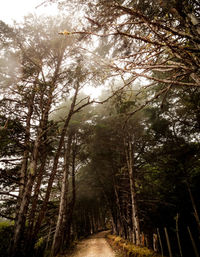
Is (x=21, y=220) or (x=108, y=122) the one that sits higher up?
(x=108, y=122)

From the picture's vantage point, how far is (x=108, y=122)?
11211 millimetres

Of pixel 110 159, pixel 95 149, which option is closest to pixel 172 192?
pixel 110 159

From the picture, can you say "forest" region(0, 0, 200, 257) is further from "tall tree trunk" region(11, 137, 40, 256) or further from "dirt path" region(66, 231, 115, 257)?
"dirt path" region(66, 231, 115, 257)

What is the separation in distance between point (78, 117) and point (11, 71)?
5.59m

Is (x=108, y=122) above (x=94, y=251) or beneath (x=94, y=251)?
above

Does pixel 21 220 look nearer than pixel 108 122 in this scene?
Yes

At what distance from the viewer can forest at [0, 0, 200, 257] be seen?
214 centimetres

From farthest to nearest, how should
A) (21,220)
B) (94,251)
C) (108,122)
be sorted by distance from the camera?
(108,122)
(94,251)
(21,220)

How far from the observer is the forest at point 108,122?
2.14 meters

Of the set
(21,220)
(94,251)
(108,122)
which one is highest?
(108,122)

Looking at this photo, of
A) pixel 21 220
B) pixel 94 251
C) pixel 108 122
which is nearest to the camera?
pixel 21 220

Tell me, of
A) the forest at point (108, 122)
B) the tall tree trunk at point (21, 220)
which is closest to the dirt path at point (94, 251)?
the forest at point (108, 122)

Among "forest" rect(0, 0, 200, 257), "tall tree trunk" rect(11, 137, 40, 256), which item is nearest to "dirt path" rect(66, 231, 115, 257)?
"forest" rect(0, 0, 200, 257)

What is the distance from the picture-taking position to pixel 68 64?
543 cm
